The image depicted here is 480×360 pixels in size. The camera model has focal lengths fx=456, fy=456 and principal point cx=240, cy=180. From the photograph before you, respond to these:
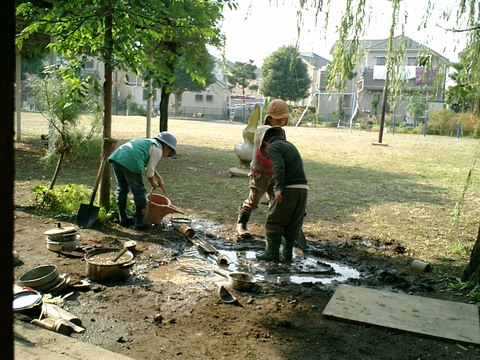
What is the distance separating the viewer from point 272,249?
18.6 feet

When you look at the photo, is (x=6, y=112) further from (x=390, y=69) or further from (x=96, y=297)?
(x=390, y=69)

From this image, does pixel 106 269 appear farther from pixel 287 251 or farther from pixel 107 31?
pixel 107 31

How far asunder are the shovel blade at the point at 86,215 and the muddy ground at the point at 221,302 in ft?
0.40

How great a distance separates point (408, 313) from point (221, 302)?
171 cm

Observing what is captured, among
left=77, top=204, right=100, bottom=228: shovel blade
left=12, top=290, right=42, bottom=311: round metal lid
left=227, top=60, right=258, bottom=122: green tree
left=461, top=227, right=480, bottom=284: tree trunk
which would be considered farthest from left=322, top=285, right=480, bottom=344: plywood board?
left=227, top=60, right=258, bottom=122: green tree

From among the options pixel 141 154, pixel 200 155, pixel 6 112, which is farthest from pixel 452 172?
pixel 6 112

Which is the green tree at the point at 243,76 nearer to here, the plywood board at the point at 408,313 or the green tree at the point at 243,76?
the green tree at the point at 243,76

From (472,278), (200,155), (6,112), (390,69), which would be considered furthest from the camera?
(200,155)

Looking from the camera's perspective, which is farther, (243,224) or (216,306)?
(243,224)

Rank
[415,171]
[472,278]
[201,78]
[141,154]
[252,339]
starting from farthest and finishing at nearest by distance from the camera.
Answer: [415,171], [201,78], [141,154], [472,278], [252,339]

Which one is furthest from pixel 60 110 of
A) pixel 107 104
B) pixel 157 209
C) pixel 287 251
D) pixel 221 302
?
pixel 221 302

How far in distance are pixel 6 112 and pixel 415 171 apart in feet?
52.4

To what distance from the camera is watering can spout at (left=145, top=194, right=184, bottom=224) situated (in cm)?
656

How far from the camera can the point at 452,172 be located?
15.8m
